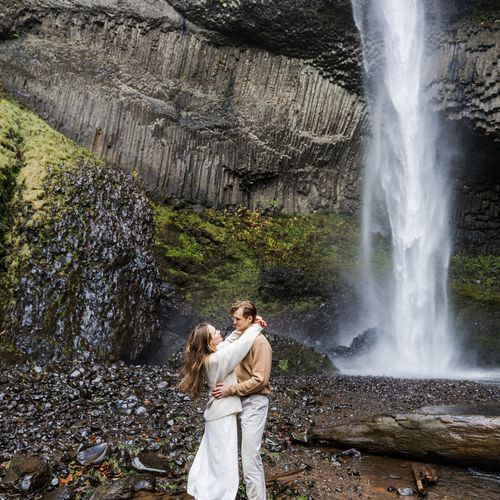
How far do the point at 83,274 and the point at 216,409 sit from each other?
7.08m

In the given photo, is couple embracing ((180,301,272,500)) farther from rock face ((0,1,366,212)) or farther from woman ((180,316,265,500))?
rock face ((0,1,366,212))

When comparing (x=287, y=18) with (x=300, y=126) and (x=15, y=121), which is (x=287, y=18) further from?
(x=15, y=121)

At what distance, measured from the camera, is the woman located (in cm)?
389

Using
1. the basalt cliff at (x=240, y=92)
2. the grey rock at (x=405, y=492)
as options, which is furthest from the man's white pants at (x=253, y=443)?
the basalt cliff at (x=240, y=92)

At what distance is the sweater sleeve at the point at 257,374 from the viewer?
393 cm

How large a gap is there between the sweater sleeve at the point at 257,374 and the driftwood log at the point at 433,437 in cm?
224

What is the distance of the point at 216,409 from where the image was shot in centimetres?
396

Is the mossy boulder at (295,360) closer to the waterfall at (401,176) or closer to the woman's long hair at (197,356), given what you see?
the waterfall at (401,176)

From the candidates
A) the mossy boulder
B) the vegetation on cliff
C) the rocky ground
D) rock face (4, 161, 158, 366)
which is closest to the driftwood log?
the rocky ground

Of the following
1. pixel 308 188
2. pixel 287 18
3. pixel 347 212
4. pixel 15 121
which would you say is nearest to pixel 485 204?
pixel 347 212

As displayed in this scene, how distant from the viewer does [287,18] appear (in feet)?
63.0

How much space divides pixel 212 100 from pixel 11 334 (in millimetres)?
14045

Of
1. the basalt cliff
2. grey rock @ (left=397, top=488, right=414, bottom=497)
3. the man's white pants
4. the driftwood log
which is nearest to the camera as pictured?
the man's white pants

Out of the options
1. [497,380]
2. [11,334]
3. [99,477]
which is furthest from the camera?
[497,380]
